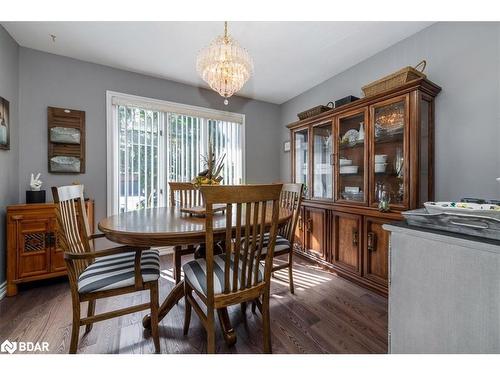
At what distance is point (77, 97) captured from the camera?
8.18 ft

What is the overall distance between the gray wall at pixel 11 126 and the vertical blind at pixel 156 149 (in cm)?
89

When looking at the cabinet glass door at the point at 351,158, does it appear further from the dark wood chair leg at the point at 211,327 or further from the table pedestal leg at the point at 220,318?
the dark wood chair leg at the point at 211,327

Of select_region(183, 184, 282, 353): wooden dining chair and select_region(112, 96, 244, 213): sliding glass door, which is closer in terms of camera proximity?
select_region(183, 184, 282, 353): wooden dining chair

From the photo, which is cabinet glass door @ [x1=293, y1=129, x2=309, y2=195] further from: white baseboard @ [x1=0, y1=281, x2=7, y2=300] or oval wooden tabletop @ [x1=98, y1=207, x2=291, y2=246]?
white baseboard @ [x1=0, y1=281, x2=7, y2=300]

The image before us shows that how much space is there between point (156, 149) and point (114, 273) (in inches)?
80.1

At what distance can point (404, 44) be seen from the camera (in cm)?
212

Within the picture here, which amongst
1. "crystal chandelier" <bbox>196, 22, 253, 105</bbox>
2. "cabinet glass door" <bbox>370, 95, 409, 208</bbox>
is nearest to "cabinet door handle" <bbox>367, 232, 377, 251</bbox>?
"cabinet glass door" <bbox>370, 95, 409, 208</bbox>

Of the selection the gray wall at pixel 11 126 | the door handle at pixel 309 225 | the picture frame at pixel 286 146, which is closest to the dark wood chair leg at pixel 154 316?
the gray wall at pixel 11 126

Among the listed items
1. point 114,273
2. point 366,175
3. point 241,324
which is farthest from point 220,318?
point 366,175

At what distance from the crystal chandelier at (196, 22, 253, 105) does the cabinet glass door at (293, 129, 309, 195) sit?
1.35 m

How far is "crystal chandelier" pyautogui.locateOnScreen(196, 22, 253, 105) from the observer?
1.75 metres

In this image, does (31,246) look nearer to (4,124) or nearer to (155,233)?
(4,124)

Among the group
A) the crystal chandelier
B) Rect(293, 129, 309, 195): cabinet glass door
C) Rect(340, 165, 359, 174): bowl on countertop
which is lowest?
Rect(340, 165, 359, 174): bowl on countertop

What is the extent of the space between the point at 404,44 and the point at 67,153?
12.1 ft
